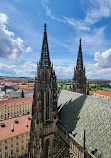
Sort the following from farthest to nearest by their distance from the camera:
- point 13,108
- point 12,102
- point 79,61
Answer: point 12,102 → point 13,108 → point 79,61

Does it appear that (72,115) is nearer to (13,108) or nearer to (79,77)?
(79,77)

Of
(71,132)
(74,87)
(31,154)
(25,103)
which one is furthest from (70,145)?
(25,103)

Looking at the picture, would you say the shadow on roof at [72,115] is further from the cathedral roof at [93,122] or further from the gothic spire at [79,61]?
the gothic spire at [79,61]

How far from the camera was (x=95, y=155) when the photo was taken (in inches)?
432

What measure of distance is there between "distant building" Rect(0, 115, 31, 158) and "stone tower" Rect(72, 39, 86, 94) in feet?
71.0

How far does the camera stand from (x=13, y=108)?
181 ft

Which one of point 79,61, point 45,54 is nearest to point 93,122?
point 45,54

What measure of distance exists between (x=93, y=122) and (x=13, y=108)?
2085 inches

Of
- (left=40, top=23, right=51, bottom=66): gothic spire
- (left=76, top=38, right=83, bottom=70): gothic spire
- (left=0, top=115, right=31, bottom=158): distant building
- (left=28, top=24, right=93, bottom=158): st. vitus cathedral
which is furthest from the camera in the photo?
(left=76, top=38, right=83, bottom=70): gothic spire

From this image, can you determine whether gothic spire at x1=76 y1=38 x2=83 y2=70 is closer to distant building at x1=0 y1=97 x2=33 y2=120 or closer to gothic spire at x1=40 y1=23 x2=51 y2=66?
gothic spire at x1=40 y1=23 x2=51 y2=66

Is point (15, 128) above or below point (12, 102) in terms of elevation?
below

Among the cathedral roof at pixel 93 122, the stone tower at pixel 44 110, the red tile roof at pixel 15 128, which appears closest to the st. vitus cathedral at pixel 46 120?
the stone tower at pixel 44 110

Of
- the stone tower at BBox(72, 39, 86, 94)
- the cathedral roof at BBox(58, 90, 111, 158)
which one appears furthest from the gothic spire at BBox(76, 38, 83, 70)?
the cathedral roof at BBox(58, 90, 111, 158)

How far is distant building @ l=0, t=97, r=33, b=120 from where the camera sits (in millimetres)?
52562
